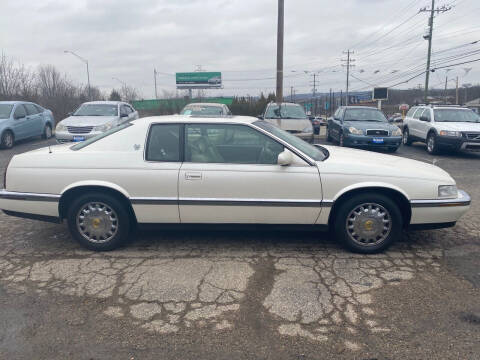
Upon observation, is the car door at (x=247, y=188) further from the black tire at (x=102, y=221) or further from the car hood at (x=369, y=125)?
the car hood at (x=369, y=125)

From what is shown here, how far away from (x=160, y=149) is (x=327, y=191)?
6.00 feet

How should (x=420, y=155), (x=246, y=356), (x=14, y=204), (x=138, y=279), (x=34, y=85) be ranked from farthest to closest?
(x=34, y=85) < (x=420, y=155) < (x=14, y=204) < (x=138, y=279) < (x=246, y=356)

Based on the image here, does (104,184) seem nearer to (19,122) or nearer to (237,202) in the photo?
(237,202)

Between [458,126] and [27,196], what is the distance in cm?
1165

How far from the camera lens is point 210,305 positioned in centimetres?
325

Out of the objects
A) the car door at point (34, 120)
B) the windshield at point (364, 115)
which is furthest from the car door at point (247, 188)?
the car door at point (34, 120)

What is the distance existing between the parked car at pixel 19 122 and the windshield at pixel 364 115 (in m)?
11.2

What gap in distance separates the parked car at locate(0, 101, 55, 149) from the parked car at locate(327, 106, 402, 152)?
36.1 ft

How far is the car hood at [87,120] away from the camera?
12.2 m

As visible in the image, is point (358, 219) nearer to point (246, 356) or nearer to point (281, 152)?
point (281, 152)

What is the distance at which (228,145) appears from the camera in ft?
14.1

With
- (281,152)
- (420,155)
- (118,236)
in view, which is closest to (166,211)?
(118,236)

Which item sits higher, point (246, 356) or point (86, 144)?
point (86, 144)

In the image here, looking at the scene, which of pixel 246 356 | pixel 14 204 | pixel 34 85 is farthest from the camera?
pixel 34 85
